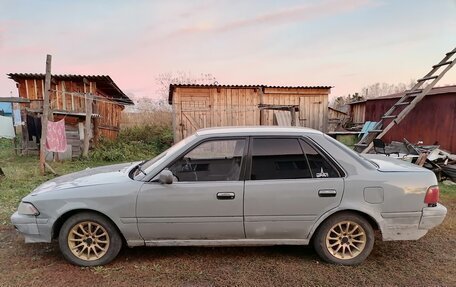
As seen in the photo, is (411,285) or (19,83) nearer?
(411,285)

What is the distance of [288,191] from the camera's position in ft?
9.87

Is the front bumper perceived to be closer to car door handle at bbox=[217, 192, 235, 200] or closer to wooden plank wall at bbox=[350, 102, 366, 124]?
car door handle at bbox=[217, 192, 235, 200]

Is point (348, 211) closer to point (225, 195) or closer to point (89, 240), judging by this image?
point (225, 195)

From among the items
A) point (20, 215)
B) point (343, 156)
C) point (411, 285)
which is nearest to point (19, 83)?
point (20, 215)

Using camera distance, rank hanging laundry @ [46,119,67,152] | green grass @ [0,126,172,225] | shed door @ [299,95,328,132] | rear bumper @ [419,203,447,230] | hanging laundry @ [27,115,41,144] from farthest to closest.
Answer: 1. shed door @ [299,95,328,132]
2. hanging laundry @ [27,115,41,144]
3. hanging laundry @ [46,119,67,152]
4. green grass @ [0,126,172,225]
5. rear bumper @ [419,203,447,230]

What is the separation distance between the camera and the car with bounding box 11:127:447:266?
301cm

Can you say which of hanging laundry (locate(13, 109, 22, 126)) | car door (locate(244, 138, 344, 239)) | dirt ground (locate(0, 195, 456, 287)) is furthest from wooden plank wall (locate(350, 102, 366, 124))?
hanging laundry (locate(13, 109, 22, 126))

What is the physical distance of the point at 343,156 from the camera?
10.3 feet

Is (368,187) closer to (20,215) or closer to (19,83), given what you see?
(20,215)

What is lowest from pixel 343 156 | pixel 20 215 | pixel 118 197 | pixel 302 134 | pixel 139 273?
pixel 139 273

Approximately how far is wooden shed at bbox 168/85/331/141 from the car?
9218mm

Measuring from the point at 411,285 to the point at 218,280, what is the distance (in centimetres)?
197

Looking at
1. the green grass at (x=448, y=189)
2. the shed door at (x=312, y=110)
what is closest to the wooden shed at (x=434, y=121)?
the green grass at (x=448, y=189)

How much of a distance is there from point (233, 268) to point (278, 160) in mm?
1327
